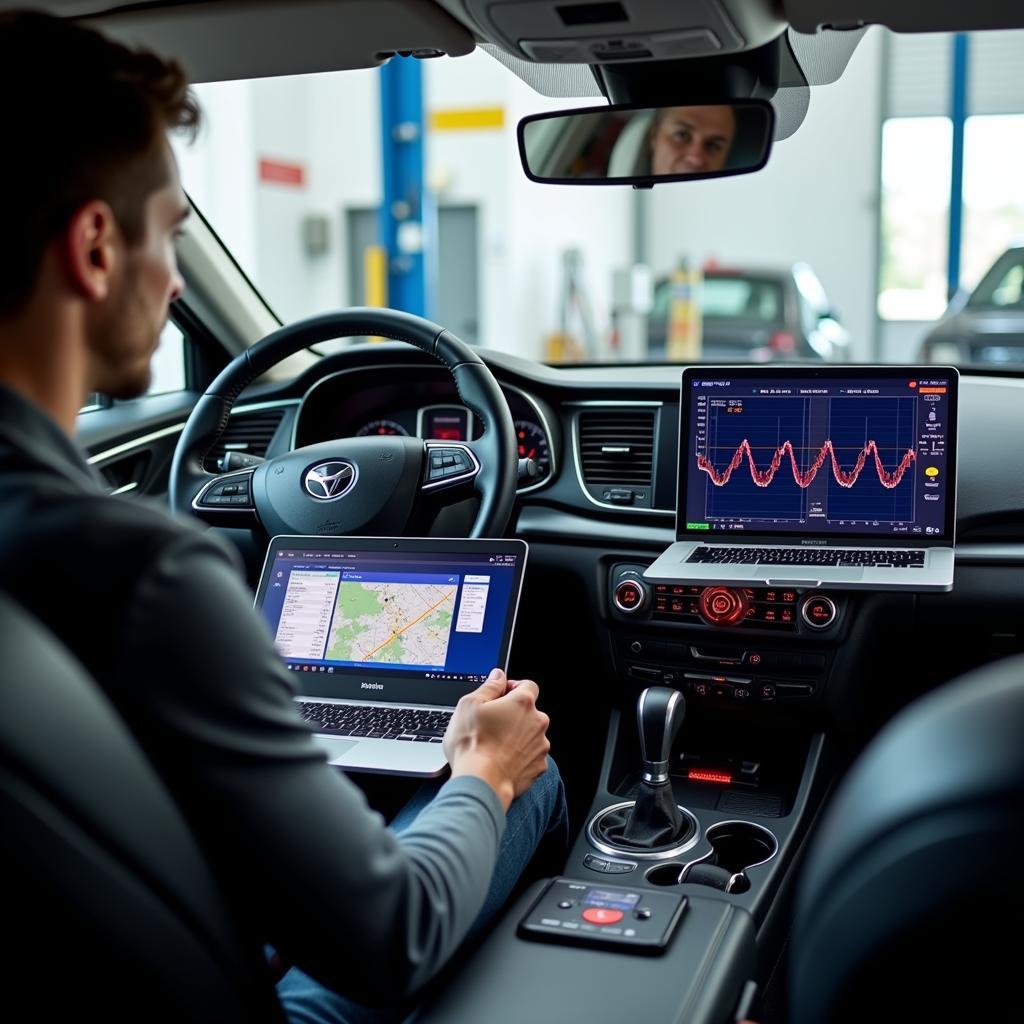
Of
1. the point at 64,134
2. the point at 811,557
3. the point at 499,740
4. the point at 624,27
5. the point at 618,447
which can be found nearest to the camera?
the point at 64,134

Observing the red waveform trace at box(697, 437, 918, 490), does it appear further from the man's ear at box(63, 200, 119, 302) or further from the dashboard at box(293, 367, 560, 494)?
the man's ear at box(63, 200, 119, 302)

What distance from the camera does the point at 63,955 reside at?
34.9 inches

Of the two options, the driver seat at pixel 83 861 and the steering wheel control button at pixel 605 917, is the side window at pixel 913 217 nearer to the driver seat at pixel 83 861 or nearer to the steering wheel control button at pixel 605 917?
the steering wheel control button at pixel 605 917

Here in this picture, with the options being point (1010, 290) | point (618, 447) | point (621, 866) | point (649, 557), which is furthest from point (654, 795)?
point (1010, 290)

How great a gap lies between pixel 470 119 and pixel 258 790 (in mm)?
12438

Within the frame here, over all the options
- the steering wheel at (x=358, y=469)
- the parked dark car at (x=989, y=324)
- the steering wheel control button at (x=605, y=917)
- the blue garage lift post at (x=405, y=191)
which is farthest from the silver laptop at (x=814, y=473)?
the parked dark car at (x=989, y=324)

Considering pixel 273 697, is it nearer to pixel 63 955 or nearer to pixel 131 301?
pixel 63 955

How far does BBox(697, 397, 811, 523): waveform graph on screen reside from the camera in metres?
2.32

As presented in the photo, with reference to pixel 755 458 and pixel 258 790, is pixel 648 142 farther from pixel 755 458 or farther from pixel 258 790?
pixel 258 790

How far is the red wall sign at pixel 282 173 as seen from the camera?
11938 mm

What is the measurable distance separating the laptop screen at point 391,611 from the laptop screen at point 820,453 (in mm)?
548

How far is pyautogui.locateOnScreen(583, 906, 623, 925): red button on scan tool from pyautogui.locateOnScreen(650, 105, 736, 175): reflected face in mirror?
1.17m

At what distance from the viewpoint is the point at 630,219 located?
16500mm

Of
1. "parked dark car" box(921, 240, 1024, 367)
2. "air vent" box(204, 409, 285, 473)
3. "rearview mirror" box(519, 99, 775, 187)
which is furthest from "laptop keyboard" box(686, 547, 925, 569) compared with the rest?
"parked dark car" box(921, 240, 1024, 367)
